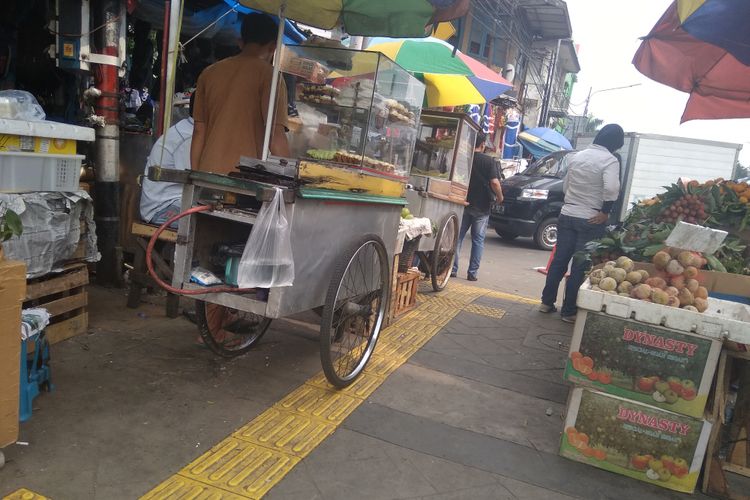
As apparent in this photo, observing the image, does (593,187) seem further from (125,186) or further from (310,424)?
(125,186)

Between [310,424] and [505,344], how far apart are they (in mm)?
2394

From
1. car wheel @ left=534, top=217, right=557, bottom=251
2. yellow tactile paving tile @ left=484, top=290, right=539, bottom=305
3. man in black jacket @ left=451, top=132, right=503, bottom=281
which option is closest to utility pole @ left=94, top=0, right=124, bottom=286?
man in black jacket @ left=451, top=132, right=503, bottom=281

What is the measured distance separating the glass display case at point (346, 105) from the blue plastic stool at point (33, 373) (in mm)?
1895

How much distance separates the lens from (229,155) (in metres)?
3.42

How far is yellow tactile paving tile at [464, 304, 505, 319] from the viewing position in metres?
5.63

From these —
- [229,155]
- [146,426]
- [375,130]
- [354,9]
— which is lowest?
[146,426]

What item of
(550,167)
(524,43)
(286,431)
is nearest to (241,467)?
(286,431)

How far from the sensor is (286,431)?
274 cm

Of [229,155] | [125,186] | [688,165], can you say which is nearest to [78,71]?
[125,186]

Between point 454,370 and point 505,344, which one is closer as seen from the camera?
point 454,370

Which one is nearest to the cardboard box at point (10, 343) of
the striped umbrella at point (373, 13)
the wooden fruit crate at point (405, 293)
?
the striped umbrella at point (373, 13)

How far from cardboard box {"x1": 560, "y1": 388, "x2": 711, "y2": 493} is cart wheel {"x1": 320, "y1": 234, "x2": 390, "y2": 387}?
4.36 ft

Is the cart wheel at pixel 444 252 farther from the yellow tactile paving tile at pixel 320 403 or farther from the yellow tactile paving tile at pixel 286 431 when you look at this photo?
the yellow tactile paving tile at pixel 286 431

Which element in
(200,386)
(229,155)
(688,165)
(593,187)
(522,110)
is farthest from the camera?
(522,110)
